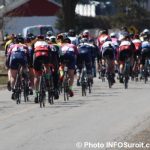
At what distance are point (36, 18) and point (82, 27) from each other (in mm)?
7166

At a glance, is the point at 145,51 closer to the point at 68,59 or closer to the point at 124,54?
the point at 124,54

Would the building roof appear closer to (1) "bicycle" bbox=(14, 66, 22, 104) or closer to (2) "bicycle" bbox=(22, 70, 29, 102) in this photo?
(2) "bicycle" bbox=(22, 70, 29, 102)

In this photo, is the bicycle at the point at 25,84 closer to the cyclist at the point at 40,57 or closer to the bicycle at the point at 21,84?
the bicycle at the point at 21,84

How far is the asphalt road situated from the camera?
14.9 meters

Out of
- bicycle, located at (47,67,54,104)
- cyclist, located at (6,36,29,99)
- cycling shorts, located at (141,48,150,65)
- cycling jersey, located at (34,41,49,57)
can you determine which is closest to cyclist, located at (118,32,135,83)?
cycling shorts, located at (141,48,150,65)

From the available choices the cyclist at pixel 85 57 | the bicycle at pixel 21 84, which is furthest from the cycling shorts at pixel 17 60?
the cyclist at pixel 85 57

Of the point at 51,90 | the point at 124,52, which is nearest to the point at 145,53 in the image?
the point at 124,52

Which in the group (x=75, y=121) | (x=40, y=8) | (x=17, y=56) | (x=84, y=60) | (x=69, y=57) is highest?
(x=40, y=8)

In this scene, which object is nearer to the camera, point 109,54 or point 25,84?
point 25,84

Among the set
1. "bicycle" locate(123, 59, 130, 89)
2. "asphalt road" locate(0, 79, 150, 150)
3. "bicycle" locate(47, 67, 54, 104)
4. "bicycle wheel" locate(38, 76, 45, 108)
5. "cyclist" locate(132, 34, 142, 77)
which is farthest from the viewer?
"cyclist" locate(132, 34, 142, 77)

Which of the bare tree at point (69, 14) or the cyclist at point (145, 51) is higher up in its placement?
the bare tree at point (69, 14)

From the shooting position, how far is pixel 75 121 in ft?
59.9

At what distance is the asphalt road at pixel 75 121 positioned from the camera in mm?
14914

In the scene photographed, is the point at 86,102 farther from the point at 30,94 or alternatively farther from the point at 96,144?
the point at 96,144
